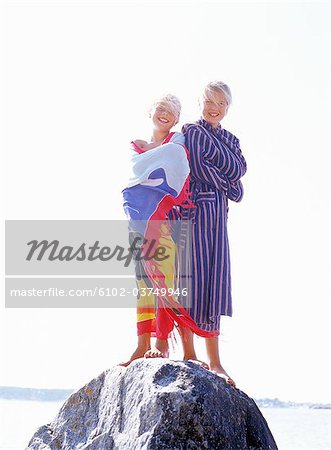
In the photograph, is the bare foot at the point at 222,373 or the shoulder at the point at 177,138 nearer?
the bare foot at the point at 222,373

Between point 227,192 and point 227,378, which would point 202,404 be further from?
point 227,192

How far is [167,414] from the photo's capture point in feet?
14.1

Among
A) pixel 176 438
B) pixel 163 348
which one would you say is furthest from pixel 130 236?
pixel 176 438

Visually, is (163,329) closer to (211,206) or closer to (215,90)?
(211,206)

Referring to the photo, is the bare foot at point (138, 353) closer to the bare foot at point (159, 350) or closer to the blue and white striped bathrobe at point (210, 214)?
the bare foot at point (159, 350)

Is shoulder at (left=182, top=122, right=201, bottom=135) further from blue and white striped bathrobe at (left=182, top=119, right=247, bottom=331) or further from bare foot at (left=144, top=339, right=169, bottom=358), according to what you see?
bare foot at (left=144, top=339, right=169, bottom=358)

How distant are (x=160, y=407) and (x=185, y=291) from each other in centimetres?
101

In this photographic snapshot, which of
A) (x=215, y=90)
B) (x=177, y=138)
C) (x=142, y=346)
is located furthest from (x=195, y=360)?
(x=215, y=90)

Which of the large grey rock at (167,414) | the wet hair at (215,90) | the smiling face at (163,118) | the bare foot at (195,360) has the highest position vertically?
the wet hair at (215,90)

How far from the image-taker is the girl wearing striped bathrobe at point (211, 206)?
17.0ft

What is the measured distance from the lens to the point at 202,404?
437 cm

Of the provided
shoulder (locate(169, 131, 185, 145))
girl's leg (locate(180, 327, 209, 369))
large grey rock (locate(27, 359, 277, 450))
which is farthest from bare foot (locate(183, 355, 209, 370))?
shoulder (locate(169, 131, 185, 145))

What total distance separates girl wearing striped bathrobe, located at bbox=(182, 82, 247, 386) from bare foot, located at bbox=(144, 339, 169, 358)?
0.14 meters

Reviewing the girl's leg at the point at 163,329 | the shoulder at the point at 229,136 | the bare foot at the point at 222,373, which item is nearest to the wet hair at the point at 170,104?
the shoulder at the point at 229,136
